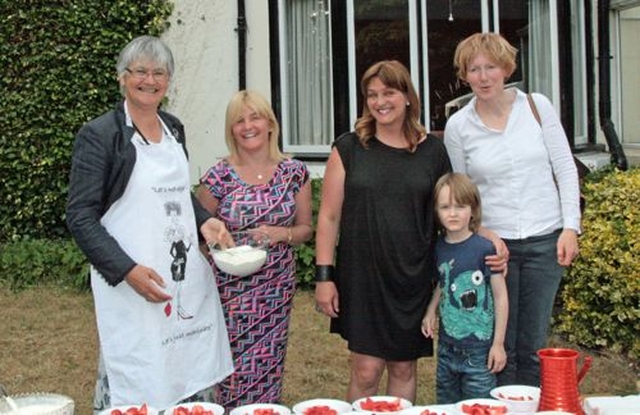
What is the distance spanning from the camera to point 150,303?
10.3ft

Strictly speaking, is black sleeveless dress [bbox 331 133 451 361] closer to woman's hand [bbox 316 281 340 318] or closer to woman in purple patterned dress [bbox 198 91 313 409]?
woman's hand [bbox 316 281 340 318]

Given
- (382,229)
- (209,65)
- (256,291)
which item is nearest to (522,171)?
(382,229)

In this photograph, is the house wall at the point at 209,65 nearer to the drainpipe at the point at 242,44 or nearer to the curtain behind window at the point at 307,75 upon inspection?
the drainpipe at the point at 242,44

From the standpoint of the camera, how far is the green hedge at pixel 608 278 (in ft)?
18.3

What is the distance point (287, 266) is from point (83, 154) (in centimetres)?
105

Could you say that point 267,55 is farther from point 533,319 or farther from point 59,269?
point 533,319

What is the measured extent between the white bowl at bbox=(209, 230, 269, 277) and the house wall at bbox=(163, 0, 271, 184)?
517 centimetres

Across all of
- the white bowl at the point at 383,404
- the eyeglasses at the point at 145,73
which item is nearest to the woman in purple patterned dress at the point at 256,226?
the eyeglasses at the point at 145,73

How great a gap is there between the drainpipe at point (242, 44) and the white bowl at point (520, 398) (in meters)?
5.95

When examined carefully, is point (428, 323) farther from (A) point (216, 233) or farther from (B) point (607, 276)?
(B) point (607, 276)

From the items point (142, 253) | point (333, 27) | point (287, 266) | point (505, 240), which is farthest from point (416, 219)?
point (333, 27)

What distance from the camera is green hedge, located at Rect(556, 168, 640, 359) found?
18.3 feet

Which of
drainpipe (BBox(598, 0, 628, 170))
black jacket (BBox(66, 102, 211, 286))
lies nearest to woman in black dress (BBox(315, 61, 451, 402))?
black jacket (BBox(66, 102, 211, 286))

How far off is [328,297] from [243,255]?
0.47 meters
